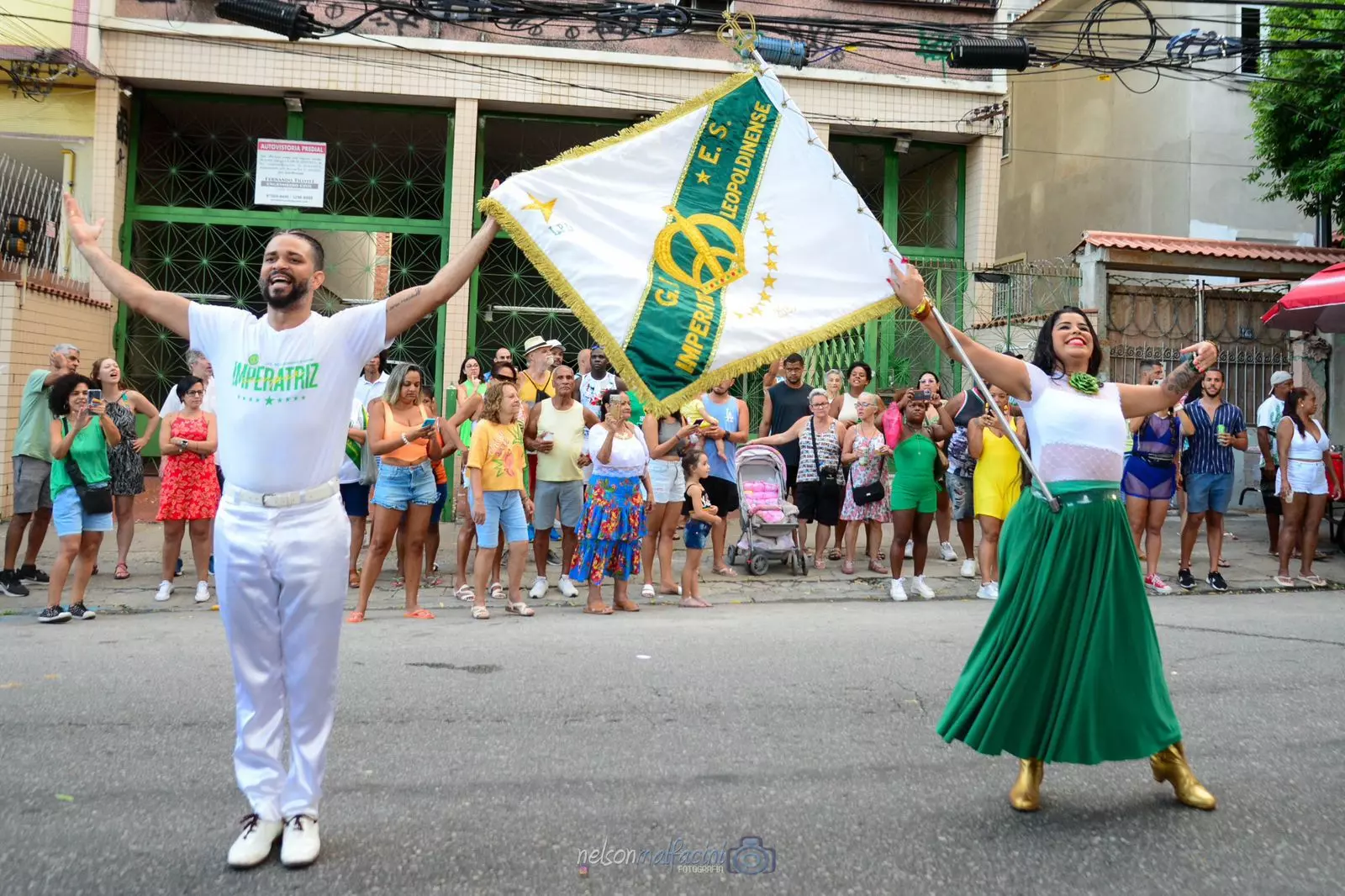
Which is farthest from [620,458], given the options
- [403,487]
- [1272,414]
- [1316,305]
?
[1316,305]

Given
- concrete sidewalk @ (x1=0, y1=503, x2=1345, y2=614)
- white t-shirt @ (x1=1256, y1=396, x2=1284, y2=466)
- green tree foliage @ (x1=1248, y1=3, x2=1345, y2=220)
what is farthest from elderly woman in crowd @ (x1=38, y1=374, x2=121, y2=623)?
green tree foliage @ (x1=1248, y1=3, x2=1345, y2=220)

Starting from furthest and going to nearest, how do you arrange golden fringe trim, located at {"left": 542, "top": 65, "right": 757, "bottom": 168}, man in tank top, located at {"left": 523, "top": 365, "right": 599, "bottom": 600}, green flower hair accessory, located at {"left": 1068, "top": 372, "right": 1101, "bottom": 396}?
man in tank top, located at {"left": 523, "top": 365, "right": 599, "bottom": 600}
golden fringe trim, located at {"left": 542, "top": 65, "right": 757, "bottom": 168}
green flower hair accessory, located at {"left": 1068, "top": 372, "right": 1101, "bottom": 396}

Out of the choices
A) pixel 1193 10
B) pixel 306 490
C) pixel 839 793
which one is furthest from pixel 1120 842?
pixel 1193 10

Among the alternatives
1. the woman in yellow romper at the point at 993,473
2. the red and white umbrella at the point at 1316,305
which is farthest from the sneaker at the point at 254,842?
the red and white umbrella at the point at 1316,305

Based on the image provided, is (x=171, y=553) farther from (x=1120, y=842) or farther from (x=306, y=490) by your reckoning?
(x=1120, y=842)

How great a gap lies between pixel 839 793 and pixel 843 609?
496 centimetres

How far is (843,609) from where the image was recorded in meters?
9.18

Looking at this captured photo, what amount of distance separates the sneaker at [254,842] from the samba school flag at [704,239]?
2.07 meters

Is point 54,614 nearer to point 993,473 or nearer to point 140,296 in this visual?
point 140,296

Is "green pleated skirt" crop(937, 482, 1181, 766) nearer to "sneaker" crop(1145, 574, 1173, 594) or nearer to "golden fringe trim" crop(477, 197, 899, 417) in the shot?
"golden fringe trim" crop(477, 197, 899, 417)

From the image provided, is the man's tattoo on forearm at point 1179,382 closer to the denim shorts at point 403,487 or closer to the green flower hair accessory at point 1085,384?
the green flower hair accessory at point 1085,384

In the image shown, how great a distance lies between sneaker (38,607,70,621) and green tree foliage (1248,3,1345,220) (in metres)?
15.4

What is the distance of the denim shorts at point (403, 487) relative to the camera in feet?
27.3

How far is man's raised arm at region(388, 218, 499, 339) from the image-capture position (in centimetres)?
390
